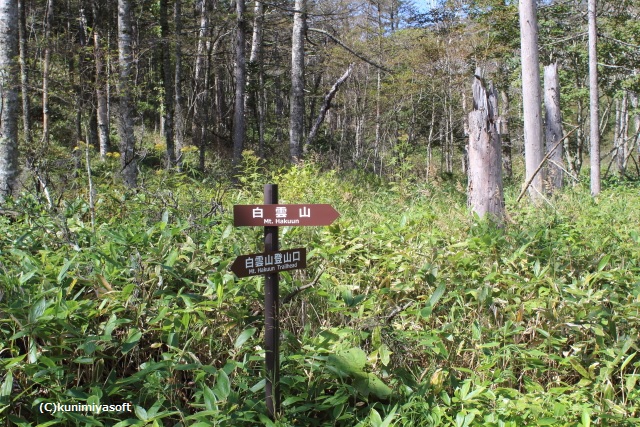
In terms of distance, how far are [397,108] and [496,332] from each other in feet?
55.5

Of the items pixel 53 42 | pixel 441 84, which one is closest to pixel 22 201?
pixel 53 42

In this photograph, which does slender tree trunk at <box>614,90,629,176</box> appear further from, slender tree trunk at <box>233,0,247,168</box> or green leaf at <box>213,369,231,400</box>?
green leaf at <box>213,369,231,400</box>

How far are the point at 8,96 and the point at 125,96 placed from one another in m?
1.54

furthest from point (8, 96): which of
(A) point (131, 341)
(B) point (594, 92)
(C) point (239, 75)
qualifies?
(B) point (594, 92)

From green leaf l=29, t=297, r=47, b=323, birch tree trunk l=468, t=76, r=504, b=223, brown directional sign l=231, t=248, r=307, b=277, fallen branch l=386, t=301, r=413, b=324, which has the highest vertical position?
birch tree trunk l=468, t=76, r=504, b=223

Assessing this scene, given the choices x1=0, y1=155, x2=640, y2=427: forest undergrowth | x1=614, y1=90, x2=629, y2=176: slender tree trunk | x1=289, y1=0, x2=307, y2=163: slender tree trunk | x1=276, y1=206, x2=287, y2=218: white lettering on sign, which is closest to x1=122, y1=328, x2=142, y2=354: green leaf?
x1=0, y1=155, x2=640, y2=427: forest undergrowth

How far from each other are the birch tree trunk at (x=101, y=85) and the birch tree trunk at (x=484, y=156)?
404 cm

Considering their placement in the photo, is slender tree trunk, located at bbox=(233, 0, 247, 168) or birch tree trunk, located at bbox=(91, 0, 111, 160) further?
slender tree trunk, located at bbox=(233, 0, 247, 168)

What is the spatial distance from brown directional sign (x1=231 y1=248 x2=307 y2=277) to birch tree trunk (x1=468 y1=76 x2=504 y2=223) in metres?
2.81

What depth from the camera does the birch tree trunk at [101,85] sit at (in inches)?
213

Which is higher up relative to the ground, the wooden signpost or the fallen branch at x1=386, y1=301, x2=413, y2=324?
the wooden signpost

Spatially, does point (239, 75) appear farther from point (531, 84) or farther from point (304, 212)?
point (304, 212)

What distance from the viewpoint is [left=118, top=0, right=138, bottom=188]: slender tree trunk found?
22.7ft

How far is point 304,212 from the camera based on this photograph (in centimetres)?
237
